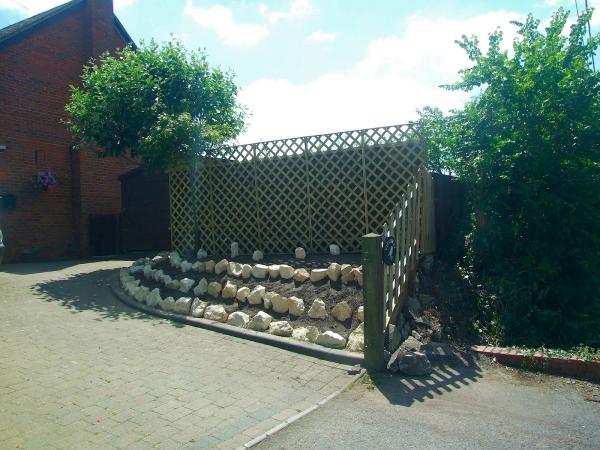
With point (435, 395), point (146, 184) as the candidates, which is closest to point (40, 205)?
point (146, 184)

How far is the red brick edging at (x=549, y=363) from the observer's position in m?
4.12

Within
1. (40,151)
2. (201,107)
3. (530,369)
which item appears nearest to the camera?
(530,369)

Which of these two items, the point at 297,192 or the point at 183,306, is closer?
the point at 183,306

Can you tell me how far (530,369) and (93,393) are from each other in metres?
4.17

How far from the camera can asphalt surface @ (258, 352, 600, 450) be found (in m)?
3.06

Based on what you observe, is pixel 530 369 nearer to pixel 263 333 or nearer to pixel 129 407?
pixel 263 333

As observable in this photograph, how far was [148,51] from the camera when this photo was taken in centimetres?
966

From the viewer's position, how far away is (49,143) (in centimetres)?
1260

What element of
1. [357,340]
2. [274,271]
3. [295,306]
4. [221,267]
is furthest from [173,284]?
[357,340]

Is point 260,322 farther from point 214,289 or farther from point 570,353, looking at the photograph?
point 570,353

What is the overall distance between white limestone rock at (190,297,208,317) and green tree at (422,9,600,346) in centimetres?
385

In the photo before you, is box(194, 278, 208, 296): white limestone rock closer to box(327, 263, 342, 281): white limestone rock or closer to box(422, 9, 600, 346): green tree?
box(327, 263, 342, 281): white limestone rock

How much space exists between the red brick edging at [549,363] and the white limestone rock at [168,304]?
4.22 metres

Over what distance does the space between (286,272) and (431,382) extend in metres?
2.82
